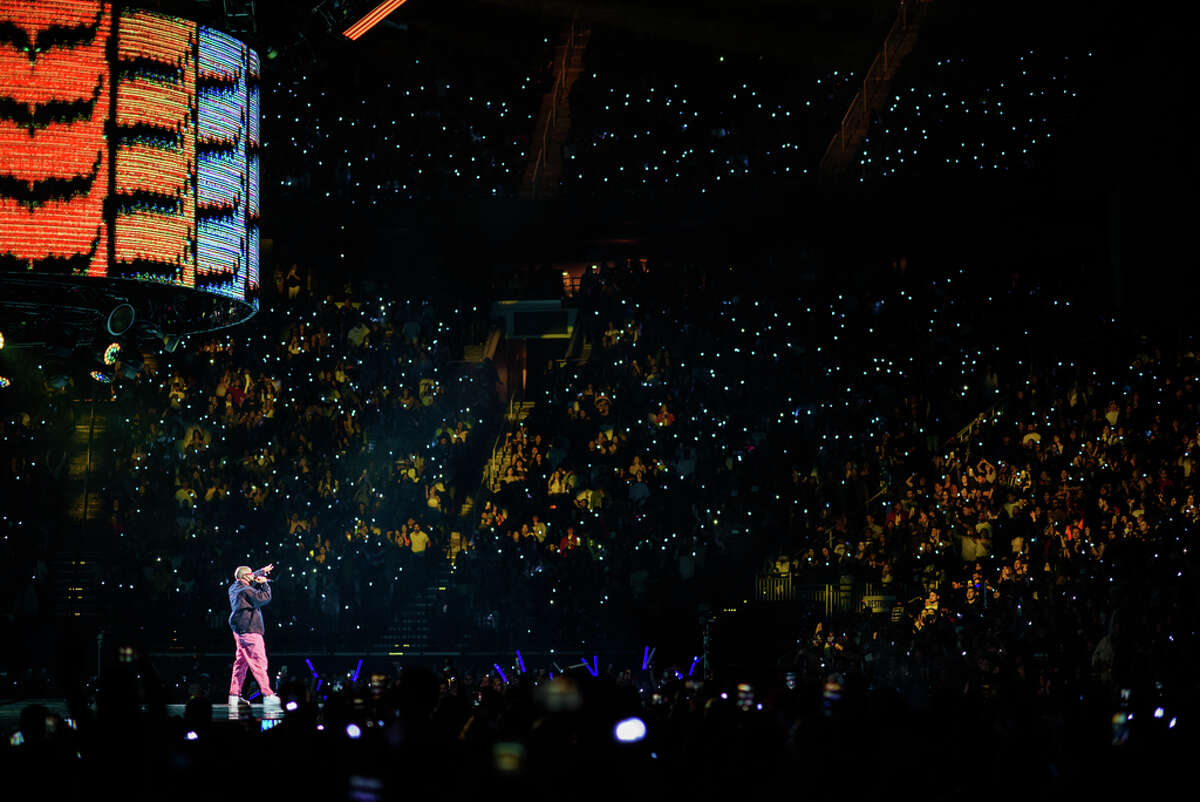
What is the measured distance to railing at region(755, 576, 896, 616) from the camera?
52.6ft

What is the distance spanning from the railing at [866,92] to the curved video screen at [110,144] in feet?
37.1

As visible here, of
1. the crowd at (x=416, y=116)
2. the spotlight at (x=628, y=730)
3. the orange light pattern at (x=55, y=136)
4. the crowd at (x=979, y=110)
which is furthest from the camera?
the crowd at (x=416, y=116)

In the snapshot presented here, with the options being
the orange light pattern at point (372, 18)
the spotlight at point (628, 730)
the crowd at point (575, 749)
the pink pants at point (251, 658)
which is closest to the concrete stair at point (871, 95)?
the orange light pattern at point (372, 18)

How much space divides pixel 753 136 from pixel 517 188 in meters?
3.69

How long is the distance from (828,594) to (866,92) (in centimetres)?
754

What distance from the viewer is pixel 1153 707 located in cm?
776

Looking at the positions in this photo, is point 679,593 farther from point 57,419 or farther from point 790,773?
point 790,773

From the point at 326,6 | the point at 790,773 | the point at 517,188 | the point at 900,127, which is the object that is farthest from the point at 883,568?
the point at 790,773

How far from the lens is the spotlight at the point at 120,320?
1090 cm

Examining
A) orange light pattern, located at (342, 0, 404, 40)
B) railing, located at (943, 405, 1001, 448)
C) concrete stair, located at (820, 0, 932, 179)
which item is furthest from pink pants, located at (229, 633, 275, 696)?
concrete stair, located at (820, 0, 932, 179)

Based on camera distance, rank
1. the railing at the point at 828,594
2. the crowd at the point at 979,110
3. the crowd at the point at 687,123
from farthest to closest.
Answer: the crowd at the point at 687,123 < the crowd at the point at 979,110 < the railing at the point at 828,594

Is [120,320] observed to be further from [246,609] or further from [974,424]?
[974,424]

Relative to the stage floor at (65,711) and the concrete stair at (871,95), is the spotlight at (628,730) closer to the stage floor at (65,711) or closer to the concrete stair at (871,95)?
the stage floor at (65,711)

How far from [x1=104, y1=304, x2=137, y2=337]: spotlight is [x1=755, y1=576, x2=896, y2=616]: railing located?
8.91m
